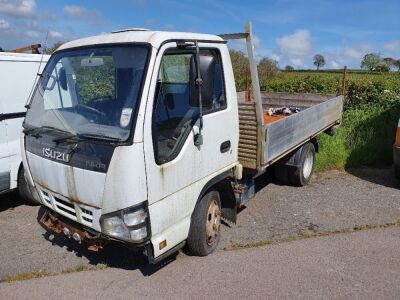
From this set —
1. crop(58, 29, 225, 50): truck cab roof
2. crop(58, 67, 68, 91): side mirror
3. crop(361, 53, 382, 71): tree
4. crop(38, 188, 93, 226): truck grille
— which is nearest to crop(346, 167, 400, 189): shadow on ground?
crop(58, 29, 225, 50): truck cab roof

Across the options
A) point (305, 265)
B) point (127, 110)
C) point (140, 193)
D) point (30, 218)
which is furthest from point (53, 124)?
point (305, 265)

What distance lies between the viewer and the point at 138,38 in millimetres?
3457

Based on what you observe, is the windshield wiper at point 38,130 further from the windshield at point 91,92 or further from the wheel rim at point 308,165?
the wheel rim at point 308,165

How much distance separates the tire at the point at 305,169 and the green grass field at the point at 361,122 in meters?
0.98

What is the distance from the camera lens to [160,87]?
136 inches

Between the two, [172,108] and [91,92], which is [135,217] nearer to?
[172,108]

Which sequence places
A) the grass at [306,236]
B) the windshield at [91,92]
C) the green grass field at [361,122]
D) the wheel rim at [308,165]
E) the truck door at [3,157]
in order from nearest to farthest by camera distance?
the windshield at [91,92] < the grass at [306,236] < the truck door at [3,157] < the wheel rim at [308,165] < the green grass field at [361,122]

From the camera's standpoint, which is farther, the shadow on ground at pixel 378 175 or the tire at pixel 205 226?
the shadow on ground at pixel 378 175

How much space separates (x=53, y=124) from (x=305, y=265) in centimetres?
297

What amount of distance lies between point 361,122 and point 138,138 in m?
7.62

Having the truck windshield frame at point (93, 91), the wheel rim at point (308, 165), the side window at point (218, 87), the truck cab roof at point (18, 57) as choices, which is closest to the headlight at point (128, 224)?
the truck windshield frame at point (93, 91)

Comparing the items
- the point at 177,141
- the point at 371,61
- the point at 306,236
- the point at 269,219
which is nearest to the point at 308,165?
the point at 269,219

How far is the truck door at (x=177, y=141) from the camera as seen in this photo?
11.0 feet

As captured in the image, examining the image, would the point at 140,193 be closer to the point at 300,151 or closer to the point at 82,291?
the point at 82,291
